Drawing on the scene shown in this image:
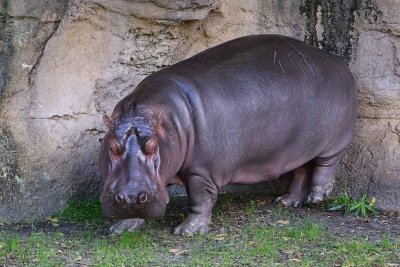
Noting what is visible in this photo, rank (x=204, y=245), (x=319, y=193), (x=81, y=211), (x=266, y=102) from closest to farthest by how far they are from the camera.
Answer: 1. (x=204, y=245)
2. (x=266, y=102)
3. (x=81, y=211)
4. (x=319, y=193)

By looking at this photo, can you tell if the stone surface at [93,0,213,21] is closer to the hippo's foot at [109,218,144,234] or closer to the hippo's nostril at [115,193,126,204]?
the hippo's foot at [109,218,144,234]

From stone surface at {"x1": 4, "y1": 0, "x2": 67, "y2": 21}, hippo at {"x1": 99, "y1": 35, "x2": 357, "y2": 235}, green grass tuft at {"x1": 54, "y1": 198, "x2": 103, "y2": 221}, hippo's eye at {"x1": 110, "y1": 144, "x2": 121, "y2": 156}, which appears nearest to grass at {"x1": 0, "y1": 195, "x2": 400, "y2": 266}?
green grass tuft at {"x1": 54, "y1": 198, "x2": 103, "y2": 221}

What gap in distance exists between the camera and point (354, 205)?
6543 mm

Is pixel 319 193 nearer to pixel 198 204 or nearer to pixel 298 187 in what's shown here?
pixel 298 187

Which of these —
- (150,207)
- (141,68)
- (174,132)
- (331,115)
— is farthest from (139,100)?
(331,115)

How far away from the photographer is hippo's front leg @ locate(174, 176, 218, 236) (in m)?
5.93

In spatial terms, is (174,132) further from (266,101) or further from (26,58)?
(26,58)

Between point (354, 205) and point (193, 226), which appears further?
point (354, 205)

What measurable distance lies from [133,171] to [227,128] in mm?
891

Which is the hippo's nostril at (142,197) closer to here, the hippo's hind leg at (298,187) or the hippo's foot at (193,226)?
the hippo's foot at (193,226)

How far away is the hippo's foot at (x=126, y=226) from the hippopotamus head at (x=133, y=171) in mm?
466

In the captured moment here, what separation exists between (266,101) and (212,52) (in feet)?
Answer: 1.73

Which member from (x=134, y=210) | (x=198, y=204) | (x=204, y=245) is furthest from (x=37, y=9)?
(x=204, y=245)

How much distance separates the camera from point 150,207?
5383 mm
